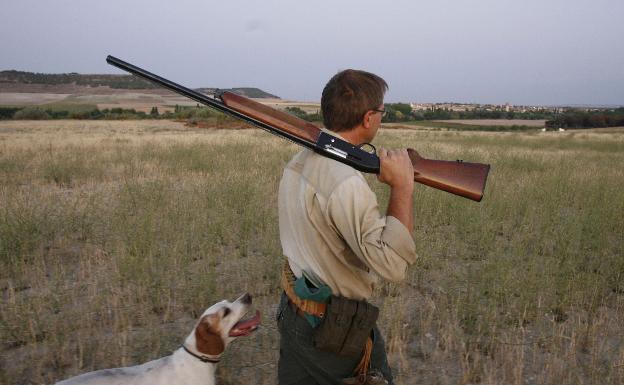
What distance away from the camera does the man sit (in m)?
1.73

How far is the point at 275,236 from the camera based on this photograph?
5.72m

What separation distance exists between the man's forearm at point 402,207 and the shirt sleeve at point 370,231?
40 mm

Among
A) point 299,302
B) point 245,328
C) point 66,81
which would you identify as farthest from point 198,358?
point 66,81

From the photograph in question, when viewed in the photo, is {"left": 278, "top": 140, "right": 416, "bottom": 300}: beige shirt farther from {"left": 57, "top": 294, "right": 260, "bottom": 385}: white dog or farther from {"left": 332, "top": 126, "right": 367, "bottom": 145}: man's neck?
{"left": 57, "top": 294, "right": 260, "bottom": 385}: white dog

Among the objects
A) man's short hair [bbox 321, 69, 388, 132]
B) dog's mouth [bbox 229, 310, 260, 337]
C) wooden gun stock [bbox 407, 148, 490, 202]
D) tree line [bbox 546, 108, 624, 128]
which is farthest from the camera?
tree line [bbox 546, 108, 624, 128]

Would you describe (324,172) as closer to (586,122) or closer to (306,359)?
(306,359)

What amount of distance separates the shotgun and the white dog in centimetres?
120

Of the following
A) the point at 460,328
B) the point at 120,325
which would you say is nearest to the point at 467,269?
the point at 460,328

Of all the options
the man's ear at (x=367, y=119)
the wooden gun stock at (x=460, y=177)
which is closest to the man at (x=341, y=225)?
the man's ear at (x=367, y=119)

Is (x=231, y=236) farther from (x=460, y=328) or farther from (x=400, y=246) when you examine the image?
(x=400, y=246)

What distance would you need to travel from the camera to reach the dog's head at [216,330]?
2.68 meters

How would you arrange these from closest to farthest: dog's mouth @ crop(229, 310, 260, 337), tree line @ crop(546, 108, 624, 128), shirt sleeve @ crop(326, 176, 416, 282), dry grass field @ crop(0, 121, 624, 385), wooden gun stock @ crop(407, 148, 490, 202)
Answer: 1. shirt sleeve @ crop(326, 176, 416, 282)
2. wooden gun stock @ crop(407, 148, 490, 202)
3. dog's mouth @ crop(229, 310, 260, 337)
4. dry grass field @ crop(0, 121, 624, 385)
5. tree line @ crop(546, 108, 624, 128)

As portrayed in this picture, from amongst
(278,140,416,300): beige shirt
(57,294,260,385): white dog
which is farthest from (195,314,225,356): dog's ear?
(278,140,416,300): beige shirt

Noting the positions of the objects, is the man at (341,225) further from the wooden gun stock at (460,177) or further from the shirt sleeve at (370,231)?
the wooden gun stock at (460,177)
